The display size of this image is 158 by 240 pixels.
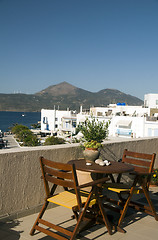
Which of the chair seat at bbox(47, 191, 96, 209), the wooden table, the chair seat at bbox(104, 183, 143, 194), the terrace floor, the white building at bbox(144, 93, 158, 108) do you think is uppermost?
the white building at bbox(144, 93, 158, 108)

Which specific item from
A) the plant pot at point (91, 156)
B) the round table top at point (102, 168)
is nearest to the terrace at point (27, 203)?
the plant pot at point (91, 156)

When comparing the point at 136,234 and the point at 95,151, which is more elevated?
the point at 95,151

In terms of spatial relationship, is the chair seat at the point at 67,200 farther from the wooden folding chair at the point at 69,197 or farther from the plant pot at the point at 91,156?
the plant pot at the point at 91,156

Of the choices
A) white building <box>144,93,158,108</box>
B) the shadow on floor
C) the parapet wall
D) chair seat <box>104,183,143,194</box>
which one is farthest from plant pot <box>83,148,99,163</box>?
white building <box>144,93,158,108</box>

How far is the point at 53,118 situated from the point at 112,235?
82234mm

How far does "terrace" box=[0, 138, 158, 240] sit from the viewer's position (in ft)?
11.6

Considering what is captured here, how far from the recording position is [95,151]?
13.6 feet

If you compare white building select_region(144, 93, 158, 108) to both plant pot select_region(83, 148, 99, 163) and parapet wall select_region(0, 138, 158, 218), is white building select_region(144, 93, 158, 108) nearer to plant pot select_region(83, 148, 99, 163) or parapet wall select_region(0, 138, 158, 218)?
parapet wall select_region(0, 138, 158, 218)

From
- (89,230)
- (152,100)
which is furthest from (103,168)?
(152,100)

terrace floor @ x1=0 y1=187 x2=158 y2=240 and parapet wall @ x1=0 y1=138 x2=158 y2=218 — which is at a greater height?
parapet wall @ x1=0 y1=138 x2=158 y2=218

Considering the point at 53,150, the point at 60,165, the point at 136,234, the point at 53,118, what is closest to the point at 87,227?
the point at 136,234

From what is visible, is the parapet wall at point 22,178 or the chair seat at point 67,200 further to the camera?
the parapet wall at point 22,178

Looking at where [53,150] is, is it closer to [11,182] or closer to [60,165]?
[11,182]

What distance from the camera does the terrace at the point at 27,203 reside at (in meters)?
3.53
